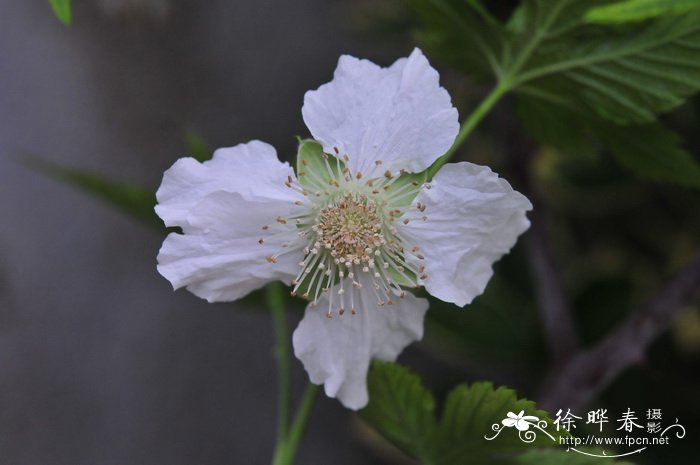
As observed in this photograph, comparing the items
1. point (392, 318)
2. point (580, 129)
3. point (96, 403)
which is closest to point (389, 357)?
point (392, 318)

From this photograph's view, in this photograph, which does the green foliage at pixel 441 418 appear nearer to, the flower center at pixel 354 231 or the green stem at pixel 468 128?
the flower center at pixel 354 231

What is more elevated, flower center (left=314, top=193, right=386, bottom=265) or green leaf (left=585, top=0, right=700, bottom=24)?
green leaf (left=585, top=0, right=700, bottom=24)

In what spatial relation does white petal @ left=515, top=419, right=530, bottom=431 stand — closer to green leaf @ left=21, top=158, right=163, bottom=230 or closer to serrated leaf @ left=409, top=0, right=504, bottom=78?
serrated leaf @ left=409, top=0, right=504, bottom=78

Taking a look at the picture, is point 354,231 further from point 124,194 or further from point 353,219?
point 124,194

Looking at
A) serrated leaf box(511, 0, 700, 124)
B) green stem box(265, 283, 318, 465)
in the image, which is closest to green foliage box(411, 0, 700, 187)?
serrated leaf box(511, 0, 700, 124)

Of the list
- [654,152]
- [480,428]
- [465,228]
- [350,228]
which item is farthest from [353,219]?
[654,152]

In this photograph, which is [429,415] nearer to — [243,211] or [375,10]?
[243,211]
